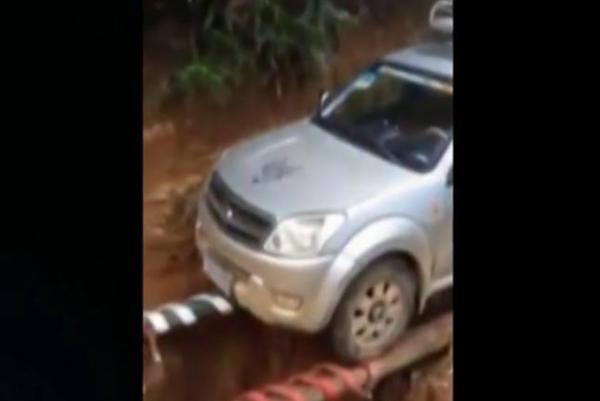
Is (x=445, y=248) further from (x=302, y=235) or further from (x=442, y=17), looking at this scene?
(x=442, y=17)

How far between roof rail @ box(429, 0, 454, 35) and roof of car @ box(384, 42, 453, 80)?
0.07 feet

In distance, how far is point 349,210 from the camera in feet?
5.71

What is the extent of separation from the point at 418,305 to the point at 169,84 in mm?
493

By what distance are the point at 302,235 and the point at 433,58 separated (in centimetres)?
32

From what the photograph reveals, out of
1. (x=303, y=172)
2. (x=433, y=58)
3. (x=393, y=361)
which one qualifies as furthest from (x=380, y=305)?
(x=433, y=58)

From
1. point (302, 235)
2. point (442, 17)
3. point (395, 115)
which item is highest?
point (442, 17)

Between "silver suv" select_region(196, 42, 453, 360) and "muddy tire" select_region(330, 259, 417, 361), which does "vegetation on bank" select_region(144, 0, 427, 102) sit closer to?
"silver suv" select_region(196, 42, 453, 360)

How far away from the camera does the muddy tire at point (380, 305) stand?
1.73m

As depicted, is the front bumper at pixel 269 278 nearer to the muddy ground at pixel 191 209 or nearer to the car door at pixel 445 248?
the muddy ground at pixel 191 209

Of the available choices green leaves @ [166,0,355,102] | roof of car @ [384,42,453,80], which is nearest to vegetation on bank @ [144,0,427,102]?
green leaves @ [166,0,355,102]
